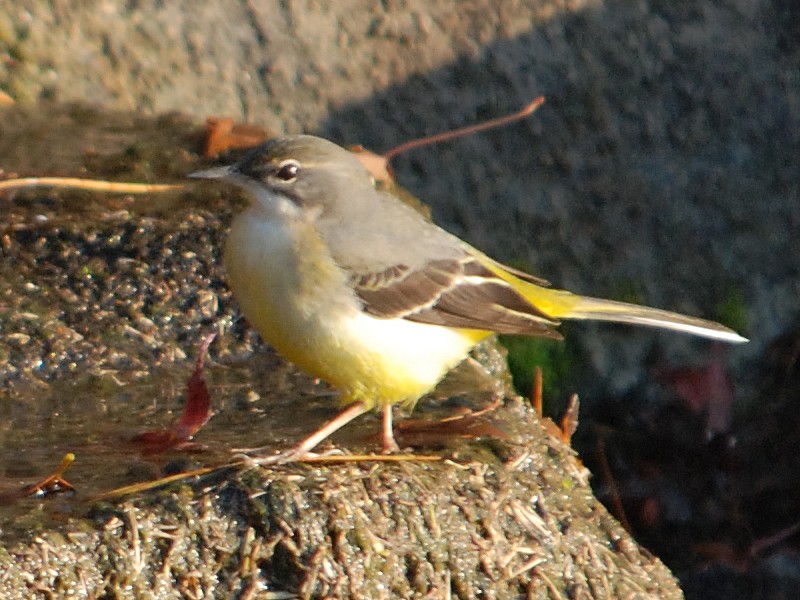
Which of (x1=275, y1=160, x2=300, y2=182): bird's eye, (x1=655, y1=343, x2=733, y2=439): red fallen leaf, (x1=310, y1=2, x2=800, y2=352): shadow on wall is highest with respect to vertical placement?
(x1=275, y1=160, x2=300, y2=182): bird's eye

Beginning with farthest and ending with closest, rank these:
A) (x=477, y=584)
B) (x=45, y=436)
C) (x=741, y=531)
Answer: (x=741, y=531) → (x=45, y=436) → (x=477, y=584)

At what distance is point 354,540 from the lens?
472cm

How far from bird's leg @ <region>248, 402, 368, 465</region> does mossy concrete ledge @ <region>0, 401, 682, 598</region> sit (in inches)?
2.9

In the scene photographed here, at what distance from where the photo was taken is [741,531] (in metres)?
8.33

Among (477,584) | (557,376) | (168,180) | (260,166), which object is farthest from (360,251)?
(557,376)

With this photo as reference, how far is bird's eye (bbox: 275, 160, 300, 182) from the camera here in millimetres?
5602

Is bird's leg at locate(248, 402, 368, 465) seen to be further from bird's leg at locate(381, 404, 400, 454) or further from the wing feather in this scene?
the wing feather

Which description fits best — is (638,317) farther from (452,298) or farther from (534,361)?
(534,361)

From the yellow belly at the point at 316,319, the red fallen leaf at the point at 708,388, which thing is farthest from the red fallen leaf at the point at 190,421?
the red fallen leaf at the point at 708,388

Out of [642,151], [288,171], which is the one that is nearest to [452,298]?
[288,171]

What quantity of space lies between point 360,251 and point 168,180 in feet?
7.61

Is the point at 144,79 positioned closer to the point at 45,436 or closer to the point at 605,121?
the point at 605,121

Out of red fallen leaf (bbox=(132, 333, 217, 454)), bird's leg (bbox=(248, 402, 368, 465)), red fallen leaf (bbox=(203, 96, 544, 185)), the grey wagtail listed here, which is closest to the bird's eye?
the grey wagtail

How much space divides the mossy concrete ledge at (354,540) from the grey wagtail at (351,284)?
1.09 feet
